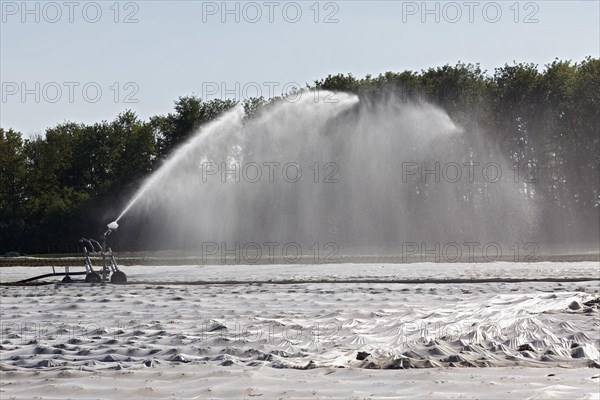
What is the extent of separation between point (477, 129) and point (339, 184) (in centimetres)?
1614

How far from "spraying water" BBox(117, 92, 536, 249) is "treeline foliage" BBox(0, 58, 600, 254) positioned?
2845 mm

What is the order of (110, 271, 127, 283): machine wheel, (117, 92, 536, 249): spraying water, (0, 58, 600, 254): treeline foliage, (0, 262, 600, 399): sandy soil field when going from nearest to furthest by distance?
1. (0, 262, 600, 399): sandy soil field
2. (110, 271, 127, 283): machine wheel
3. (117, 92, 536, 249): spraying water
4. (0, 58, 600, 254): treeline foliage

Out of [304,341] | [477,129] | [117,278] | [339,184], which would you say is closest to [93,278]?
[117,278]

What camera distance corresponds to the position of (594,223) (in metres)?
73.7

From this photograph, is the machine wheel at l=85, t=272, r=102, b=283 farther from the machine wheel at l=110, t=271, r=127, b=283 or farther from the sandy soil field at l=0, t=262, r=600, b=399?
the sandy soil field at l=0, t=262, r=600, b=399

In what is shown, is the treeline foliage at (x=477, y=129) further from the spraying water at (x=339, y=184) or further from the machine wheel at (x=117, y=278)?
the machine wheel at (x=117, y=278)

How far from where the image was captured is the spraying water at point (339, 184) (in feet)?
173

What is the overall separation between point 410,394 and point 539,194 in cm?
6601

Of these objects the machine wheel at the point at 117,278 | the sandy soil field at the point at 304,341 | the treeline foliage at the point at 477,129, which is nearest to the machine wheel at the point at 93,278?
the machine wheel at the point at 117,278

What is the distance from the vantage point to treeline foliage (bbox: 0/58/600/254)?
73500mm

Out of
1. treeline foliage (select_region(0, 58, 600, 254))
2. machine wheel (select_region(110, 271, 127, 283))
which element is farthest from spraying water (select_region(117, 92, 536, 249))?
machine wheel (select_region(110, 271, 127, 283))

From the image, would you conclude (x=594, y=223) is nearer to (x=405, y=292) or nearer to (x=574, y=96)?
(x=574, y=96)

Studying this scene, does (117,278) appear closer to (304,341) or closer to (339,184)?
(304,341)

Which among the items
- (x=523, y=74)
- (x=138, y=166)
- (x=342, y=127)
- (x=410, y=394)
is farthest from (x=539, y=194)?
(x=410, y=394)
